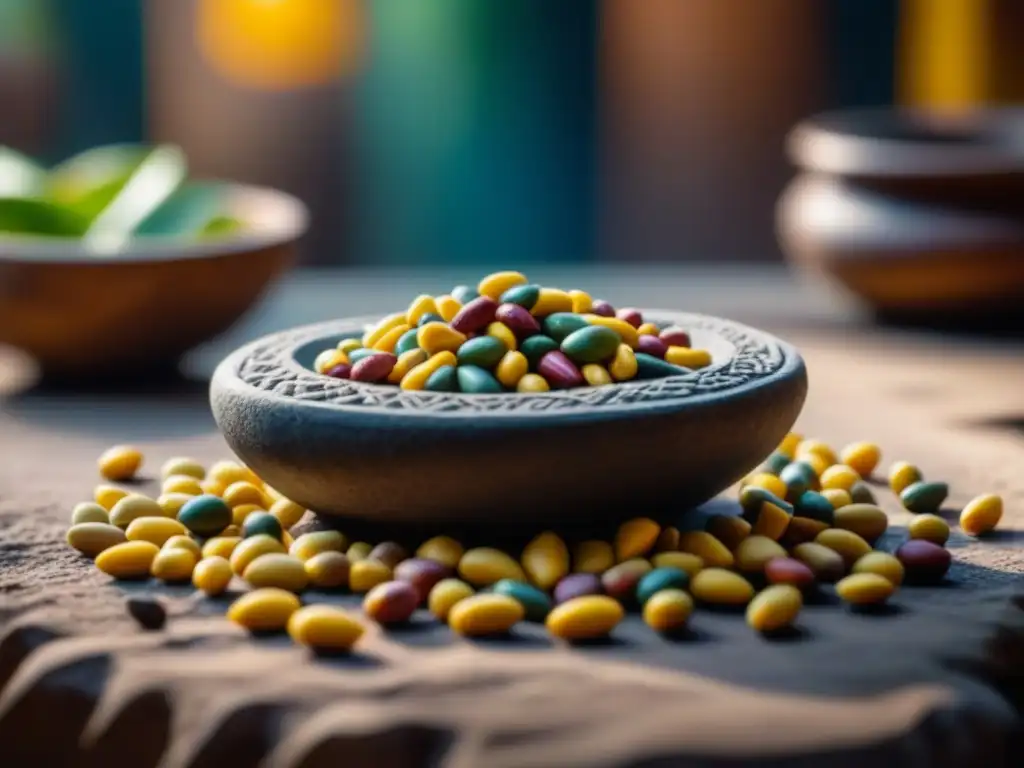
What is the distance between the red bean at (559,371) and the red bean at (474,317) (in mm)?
49

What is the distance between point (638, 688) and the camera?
698mm

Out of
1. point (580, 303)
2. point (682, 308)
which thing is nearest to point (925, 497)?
point (580, 303)

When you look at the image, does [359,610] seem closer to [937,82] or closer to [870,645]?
A: [870,645]

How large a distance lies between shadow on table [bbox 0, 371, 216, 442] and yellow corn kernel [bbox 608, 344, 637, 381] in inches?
19.8

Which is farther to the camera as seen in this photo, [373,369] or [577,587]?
[373,369]

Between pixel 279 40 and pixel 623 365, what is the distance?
243 centimetres

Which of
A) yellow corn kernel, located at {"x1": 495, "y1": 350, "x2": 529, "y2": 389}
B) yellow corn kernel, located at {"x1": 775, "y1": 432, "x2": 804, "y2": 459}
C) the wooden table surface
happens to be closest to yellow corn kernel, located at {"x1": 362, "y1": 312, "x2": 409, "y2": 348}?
yellow corn kernel, located at {"x1": 495, "y1": 350, "x2": 529, "y2": 389}

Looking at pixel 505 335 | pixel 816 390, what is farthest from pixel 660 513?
pixel 816 390

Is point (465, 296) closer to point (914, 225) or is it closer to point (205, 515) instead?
point (205, 515)

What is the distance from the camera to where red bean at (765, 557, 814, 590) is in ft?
2.67

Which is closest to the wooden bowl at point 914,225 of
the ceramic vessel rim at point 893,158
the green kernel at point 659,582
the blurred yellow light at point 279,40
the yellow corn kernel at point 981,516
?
the ceramic vessel rim at point 893,158

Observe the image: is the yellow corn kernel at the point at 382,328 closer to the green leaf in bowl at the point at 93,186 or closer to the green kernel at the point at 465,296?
the green kernel at the point at 465,296

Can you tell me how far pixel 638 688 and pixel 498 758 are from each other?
84mm

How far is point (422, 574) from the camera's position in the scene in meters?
0.81
